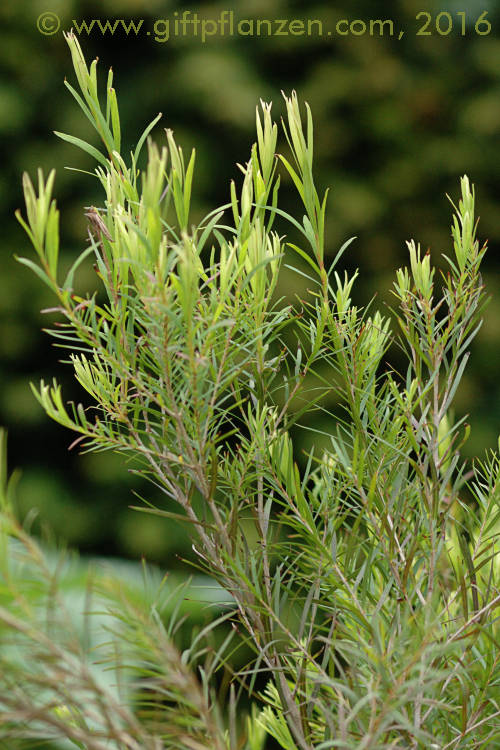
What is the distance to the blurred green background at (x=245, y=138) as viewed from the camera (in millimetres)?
2383

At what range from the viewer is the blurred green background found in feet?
7.82

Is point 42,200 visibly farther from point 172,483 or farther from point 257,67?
point 257,67

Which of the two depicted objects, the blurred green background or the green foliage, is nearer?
the green foliage

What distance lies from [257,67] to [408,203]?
701 mm

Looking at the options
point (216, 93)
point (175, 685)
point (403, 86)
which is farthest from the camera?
point (403, 86)

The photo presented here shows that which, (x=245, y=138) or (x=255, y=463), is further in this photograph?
(x=245, y=138)

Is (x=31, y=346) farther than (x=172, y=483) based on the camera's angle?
Yes

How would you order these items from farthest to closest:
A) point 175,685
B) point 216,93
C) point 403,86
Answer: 1. point 403,86
2. point 216,93
3. point 175,685

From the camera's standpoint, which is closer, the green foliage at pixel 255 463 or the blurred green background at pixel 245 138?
the green foliage at pixel 255 463

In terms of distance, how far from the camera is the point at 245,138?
2.50 m

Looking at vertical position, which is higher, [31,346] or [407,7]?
[407,7]

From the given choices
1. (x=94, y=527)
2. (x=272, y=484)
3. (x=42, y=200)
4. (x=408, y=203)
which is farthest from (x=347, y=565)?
(x=408, y=203)

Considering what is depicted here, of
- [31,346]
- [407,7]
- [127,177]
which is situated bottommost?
[31,346]

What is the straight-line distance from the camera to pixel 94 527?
2.42 meters
